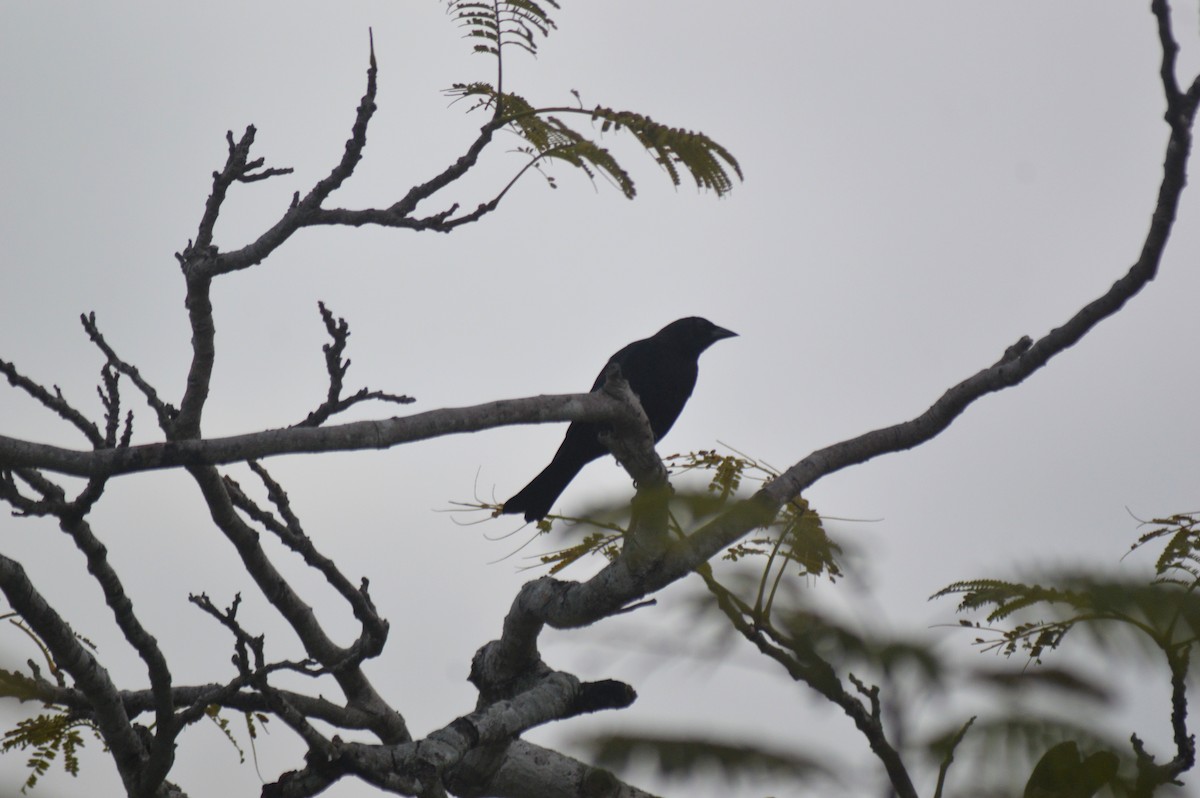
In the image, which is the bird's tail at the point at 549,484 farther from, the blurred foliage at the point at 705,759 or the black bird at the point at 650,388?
the blurred foliage at the point at 705,759

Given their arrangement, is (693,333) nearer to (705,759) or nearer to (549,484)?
(549,484)

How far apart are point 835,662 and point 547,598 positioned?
7.47ft

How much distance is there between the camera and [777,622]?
1.45m

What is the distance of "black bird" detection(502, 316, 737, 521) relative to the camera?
6.19 metres

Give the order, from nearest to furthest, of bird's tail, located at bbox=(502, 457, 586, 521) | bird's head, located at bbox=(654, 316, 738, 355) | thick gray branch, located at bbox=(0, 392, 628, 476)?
thick gray branch, located at bbox=(0, 392, 628, 476), bird's tail, located at bbox=(502, 457, 586, 521), bird's head, located at bbox=(654, 316, 738, 355)

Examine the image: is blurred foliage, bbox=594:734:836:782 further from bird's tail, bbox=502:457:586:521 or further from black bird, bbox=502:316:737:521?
bird's tail, bbox=502:457:586:521

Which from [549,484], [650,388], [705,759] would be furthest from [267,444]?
[650,388]

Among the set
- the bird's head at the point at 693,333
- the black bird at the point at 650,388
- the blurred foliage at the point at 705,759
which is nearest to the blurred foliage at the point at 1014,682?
the blurred foliage at the point at 705,759

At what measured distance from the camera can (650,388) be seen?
6.41 meters

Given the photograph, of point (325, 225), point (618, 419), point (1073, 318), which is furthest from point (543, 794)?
point (1073, 318)

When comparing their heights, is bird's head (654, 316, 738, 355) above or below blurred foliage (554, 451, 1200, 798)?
above

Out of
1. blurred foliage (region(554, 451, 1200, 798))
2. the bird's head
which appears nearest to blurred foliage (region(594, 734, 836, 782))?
blurred foliage (region(554, 451, 1200, 798))

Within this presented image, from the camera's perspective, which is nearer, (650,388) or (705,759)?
(705,759)

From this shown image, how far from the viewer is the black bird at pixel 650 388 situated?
6.19m
